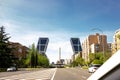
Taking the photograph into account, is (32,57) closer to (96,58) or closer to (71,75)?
(96,58)

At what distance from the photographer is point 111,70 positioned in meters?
1.36

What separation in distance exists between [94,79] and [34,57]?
13061cm

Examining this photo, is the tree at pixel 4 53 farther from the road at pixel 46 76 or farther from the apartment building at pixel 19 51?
the apartment building at pixel 19 51

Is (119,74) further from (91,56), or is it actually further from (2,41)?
(91,56)

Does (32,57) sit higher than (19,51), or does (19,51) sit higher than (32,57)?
(19,51)

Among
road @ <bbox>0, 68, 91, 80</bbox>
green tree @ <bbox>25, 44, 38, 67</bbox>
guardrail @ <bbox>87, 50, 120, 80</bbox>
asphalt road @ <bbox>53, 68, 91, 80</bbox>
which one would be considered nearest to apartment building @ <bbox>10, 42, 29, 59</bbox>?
green tree @ <bbox>25, 44, 38, 67</bbox>

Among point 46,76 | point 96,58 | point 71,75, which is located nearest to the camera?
point 46,76

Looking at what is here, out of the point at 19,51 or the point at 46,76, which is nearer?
the point at 46,76

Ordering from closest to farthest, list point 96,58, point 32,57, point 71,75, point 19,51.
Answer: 1. point 71,75
2. point 96,58
3. point 32,57
4. point 19,51

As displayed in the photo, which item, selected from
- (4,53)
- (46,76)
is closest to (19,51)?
(4,53)

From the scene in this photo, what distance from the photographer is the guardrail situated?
1321mm

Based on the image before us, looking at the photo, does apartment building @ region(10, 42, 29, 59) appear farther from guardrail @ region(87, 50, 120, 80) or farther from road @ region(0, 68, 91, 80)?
guardrail @ region(87, 50, 120, 80)

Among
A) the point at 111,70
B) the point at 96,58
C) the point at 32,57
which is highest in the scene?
the point at 32,57

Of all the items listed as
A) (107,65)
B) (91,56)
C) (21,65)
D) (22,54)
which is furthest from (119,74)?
(22,54)
